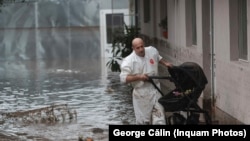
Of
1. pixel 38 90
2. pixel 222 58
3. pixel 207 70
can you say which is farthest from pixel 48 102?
pixel 222 58

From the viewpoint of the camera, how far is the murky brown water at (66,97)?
43.0 ft

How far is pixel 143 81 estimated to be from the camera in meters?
9.17

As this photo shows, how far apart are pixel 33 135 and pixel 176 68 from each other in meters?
4.46

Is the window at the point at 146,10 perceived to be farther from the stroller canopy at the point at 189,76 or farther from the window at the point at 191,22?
the stroller canopy at the point at 189,76

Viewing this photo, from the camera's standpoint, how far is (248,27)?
11.4 meters

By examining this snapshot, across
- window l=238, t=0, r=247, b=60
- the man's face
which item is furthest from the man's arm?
window l=238, t=0, r=247, b=60

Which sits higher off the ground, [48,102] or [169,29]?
[169,29]

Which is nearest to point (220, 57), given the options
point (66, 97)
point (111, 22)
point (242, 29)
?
point (242, 29)

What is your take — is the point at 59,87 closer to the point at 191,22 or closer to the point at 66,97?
the point at 66,97

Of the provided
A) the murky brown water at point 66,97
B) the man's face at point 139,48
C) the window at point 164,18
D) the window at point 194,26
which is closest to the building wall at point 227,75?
the murky brown water at point 66,97

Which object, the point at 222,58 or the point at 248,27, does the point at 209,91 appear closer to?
the point at 222,58

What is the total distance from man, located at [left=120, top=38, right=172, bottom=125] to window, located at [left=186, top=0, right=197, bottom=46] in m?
8.12

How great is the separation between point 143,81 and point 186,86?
560 millimetres

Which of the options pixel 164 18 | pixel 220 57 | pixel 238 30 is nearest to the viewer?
pixel 238 30
